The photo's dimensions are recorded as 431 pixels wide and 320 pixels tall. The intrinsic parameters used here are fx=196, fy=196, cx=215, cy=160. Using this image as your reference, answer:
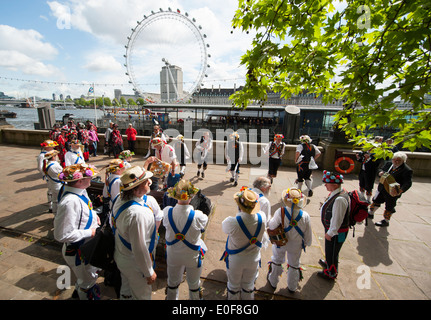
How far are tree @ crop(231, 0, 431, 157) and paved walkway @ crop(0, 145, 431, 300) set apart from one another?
2227 millimetres

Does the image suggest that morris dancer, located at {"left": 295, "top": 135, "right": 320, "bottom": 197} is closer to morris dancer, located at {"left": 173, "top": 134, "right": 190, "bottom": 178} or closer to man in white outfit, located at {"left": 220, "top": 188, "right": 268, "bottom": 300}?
morris dancer, located at {"left": 173, "top": 134, "right": 190, "bottom": 178}

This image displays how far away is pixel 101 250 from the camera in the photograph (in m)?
2.21

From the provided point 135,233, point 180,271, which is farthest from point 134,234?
point 180,271

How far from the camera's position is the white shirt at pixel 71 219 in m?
2.37

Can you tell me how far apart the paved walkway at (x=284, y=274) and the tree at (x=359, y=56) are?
7.31 feet

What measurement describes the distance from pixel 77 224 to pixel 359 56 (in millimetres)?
4134

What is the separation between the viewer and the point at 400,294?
3061mm

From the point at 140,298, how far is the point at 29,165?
10.1m

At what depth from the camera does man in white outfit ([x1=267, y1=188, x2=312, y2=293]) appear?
9.07ft

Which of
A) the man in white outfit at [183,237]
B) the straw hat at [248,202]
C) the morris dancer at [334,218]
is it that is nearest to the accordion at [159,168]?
the man in white outfit at [183,237]

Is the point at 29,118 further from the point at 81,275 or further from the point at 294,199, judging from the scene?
the point at 294,199

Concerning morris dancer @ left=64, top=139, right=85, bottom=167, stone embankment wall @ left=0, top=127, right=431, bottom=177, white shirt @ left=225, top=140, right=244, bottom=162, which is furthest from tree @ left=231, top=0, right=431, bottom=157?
stone embankment wall @ left=0, top=127, right=431, bottom=177
